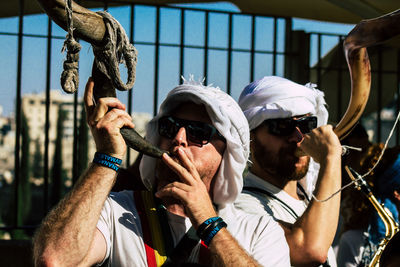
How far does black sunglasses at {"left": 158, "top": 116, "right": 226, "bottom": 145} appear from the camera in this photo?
240 centimetres

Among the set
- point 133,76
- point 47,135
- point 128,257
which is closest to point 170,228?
point 128,257

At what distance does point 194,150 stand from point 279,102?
906 millimetres

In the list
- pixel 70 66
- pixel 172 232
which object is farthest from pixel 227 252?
pixel 70 66

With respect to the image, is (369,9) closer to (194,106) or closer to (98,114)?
(194,106)

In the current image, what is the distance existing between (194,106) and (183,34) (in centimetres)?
432

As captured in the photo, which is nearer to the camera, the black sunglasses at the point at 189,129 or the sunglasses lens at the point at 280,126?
the black sunglasses at the point at 189,129

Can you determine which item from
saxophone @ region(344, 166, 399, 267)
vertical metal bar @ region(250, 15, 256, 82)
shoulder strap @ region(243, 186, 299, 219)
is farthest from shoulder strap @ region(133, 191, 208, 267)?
vertical metal bar @ region(250, 15, 256, 82)

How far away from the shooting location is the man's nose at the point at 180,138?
233 centimetres

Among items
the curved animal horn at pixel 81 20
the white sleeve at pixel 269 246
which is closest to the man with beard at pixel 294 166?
the white sleeve at pixel 269 246

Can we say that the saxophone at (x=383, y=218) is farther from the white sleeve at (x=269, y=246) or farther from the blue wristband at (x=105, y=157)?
the blue wristband at (x=105, y=157)

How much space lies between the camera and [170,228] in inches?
87.0

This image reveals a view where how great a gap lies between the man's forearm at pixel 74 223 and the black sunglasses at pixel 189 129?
0.49 metres

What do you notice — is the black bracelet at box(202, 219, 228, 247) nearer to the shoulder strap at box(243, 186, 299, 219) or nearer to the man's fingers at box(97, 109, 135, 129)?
the man's fingers at box(97, 109, 135, 129)

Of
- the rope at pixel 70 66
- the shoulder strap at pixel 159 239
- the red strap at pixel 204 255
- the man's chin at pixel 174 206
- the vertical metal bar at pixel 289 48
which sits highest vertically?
the vertical metal bar at pixel 289 48
